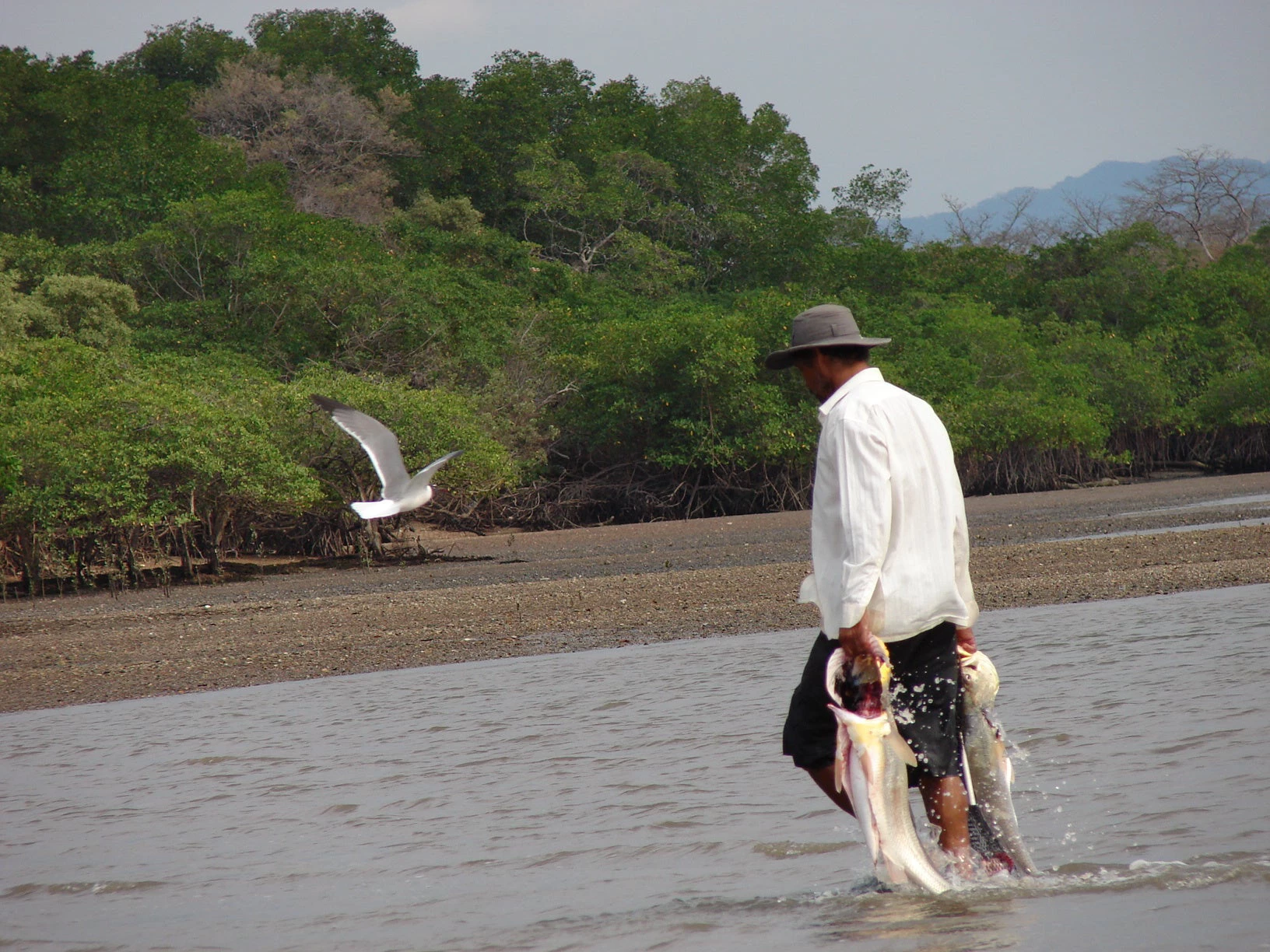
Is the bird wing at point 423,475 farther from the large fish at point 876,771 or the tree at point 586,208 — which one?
the tree at point 586,208

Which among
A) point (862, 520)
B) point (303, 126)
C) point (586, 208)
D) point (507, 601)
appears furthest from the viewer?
point (303, 126)

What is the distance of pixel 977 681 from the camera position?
11.4ft

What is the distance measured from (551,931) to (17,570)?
18.7 metres

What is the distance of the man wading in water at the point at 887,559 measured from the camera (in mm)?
3186

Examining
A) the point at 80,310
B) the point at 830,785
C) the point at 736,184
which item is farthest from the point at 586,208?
the point at 830,785

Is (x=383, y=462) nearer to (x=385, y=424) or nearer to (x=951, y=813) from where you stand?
(x=951, y=813)

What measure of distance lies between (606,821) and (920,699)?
1747 millimetres

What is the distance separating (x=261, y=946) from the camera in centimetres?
366

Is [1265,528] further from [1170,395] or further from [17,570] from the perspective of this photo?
[1170,395]

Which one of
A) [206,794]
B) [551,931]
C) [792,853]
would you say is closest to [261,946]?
[551,931]

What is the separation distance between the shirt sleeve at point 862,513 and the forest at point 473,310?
662 inches

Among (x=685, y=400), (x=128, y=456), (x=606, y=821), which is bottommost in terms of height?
(x=606, y=821)

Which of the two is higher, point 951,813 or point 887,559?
point 887,559

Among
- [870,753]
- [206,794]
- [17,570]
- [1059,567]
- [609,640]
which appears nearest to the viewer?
[870,753]
